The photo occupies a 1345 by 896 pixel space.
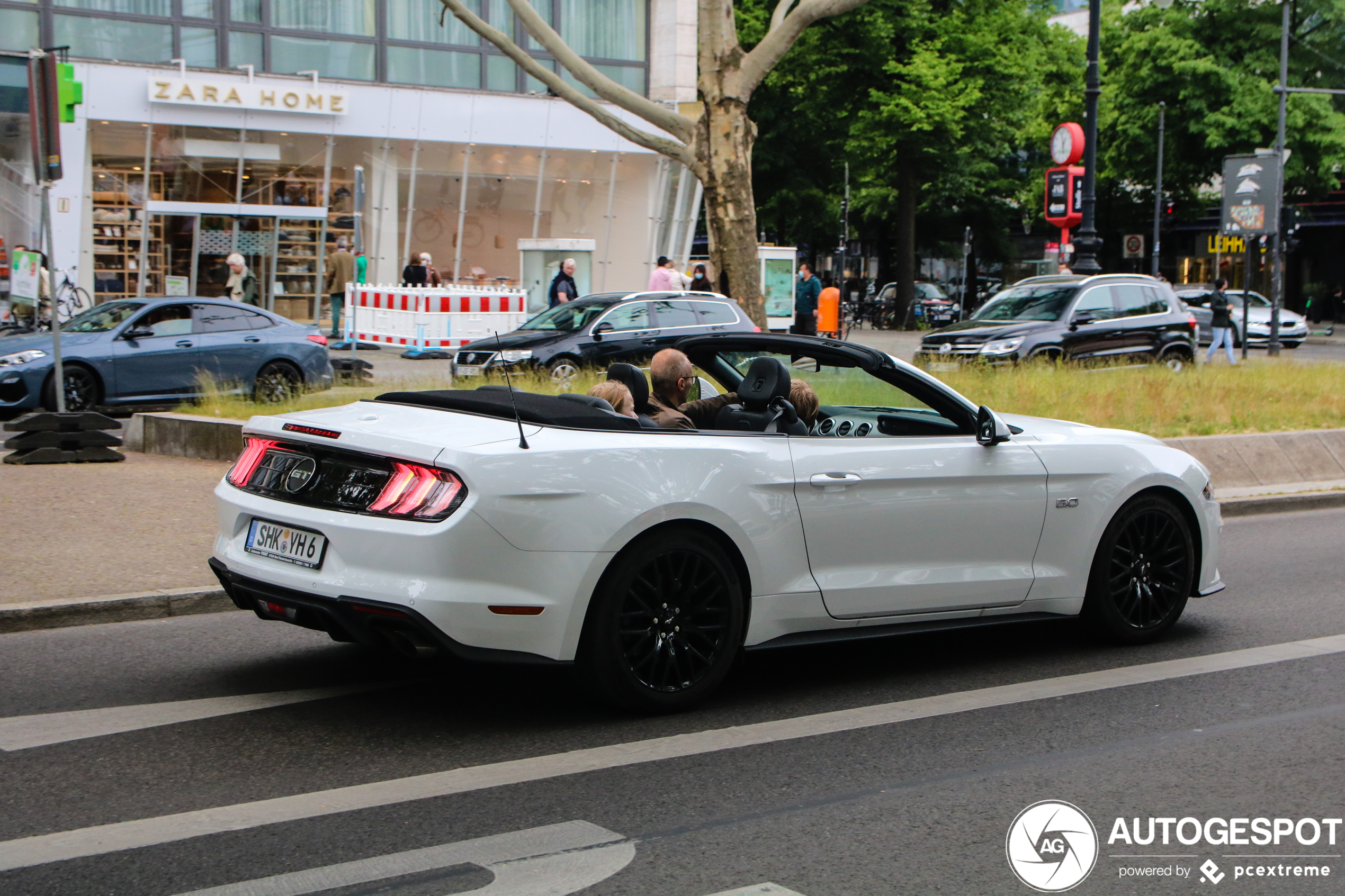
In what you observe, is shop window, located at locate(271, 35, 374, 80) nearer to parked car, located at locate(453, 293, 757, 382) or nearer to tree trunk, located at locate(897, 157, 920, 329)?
parked car, located at locate(453, 293, 757, 382)

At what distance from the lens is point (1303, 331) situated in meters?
39.0

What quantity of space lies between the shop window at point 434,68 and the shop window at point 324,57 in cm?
56

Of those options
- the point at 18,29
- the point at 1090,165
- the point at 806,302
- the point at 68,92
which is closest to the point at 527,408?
the point at 68,92

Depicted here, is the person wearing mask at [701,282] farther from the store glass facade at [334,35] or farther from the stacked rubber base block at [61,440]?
the stacked rubber base block at [61,440]

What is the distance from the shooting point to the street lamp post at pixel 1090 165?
895 inches

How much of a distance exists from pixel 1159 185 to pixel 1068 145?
27.1m

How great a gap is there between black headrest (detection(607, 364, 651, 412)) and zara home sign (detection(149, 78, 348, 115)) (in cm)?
2622

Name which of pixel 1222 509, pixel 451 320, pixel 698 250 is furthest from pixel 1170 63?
pixel 1222 509

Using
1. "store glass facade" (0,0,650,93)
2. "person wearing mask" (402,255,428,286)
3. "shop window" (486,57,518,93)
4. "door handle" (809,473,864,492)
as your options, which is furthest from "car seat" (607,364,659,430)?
"shop window" (486,57,518,93)

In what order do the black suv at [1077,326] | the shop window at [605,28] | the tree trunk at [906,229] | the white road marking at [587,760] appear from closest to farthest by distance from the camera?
the white road marking at [587,760] < the black suv at [1077,326] < the shop window at [605,28] < the tree trunk at [906,229]

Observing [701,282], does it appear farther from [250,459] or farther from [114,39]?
[250,459]

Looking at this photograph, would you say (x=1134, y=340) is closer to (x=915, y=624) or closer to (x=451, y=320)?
(x=451, y=320)

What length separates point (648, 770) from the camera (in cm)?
480

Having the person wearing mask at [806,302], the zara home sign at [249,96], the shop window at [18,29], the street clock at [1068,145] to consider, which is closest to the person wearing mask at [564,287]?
the person wearing mask at [806,302]
